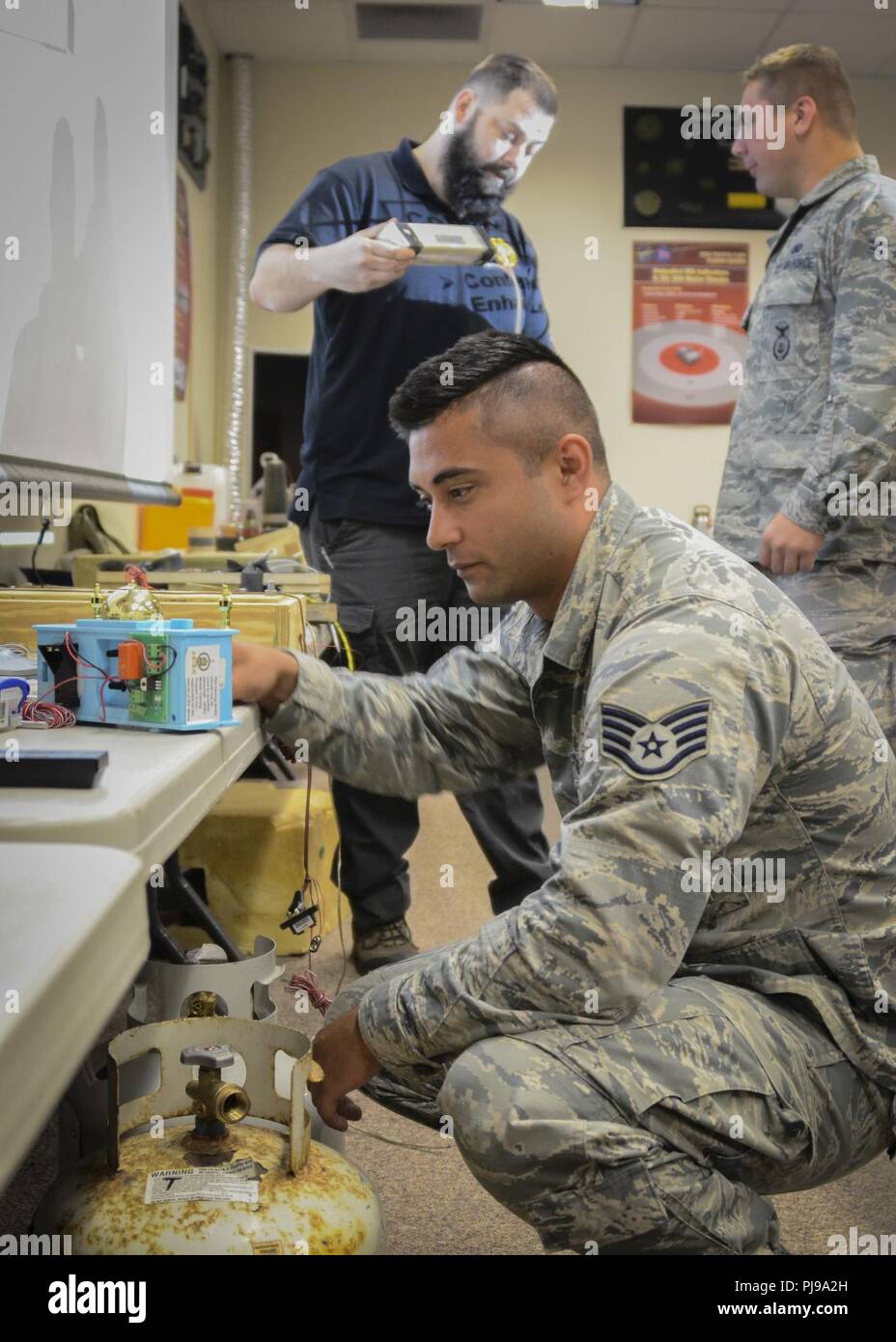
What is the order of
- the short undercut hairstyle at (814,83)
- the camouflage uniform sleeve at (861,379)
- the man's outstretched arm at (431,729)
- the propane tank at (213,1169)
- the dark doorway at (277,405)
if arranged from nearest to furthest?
the propane tank at (213,1169)
the man's outstretched arm at (431,729)
the camouflage uniform sleeve at (861,379)
the short undercut hairstyle at (814,83)
the dark doorway at (277,405)

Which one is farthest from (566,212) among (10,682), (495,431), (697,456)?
(10,682)

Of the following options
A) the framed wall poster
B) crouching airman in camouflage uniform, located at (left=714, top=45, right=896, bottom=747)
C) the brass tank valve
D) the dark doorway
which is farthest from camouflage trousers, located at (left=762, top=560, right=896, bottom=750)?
the framed wall poster

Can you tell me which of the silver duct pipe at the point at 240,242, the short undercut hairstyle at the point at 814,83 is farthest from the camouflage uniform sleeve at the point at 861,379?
the silver duct pipe at the point at 240,242

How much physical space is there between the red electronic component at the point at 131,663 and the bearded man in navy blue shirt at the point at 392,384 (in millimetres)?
1244

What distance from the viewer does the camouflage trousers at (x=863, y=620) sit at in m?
2.01

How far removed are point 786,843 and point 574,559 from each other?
35 centimetres

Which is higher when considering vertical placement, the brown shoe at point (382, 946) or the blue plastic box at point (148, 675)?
→ the blue plastic box at point (148, 675)

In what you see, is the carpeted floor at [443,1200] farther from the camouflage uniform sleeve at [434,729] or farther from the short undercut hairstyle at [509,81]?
the short undercut hairstyle at [509,81]

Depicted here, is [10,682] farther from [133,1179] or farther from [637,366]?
[637,366]

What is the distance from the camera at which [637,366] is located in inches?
220

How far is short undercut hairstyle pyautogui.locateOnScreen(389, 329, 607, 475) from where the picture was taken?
50.6 inches

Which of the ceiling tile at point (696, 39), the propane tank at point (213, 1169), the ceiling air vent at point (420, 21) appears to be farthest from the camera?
the ceiling tile at point (696, 39)

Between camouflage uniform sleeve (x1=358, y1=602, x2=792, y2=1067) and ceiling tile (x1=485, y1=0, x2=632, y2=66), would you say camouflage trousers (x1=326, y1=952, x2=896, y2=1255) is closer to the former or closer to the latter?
camouflage uniform sleeve (x1=358, y1=602, x2=792, y2=1067)

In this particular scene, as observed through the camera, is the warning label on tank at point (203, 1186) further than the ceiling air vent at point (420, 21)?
No
